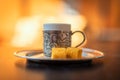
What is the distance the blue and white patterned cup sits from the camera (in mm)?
762

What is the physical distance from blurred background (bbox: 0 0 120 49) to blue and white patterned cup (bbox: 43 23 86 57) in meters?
2.21

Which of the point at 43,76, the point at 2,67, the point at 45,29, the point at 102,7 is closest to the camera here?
the point at 43,76

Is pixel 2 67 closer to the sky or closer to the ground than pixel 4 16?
closer to the ground

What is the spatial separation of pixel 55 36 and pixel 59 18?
236 cm

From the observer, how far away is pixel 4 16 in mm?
3180

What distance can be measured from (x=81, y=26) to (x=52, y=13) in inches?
16.1

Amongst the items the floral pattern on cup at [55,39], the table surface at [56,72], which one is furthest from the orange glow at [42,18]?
the table surface at [56,72]

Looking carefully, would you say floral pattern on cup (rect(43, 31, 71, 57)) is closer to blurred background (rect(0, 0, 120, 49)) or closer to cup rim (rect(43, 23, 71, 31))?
cup rim (rect(43, 23, 71, 31))

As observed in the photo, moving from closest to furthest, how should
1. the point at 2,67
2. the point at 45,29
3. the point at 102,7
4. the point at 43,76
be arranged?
the point at 43,76 → the point at 2,67 → the point at 45,29 → the point at 102,7

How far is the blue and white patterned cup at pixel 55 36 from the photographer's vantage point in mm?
762

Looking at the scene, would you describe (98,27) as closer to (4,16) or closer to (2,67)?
(4,16)

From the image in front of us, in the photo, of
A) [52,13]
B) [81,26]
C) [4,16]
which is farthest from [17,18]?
[81,26]

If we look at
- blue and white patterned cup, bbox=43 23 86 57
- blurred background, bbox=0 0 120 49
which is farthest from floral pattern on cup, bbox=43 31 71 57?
blurred background, bbox=0 0 120 49

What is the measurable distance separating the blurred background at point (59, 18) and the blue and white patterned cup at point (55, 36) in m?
2.21
